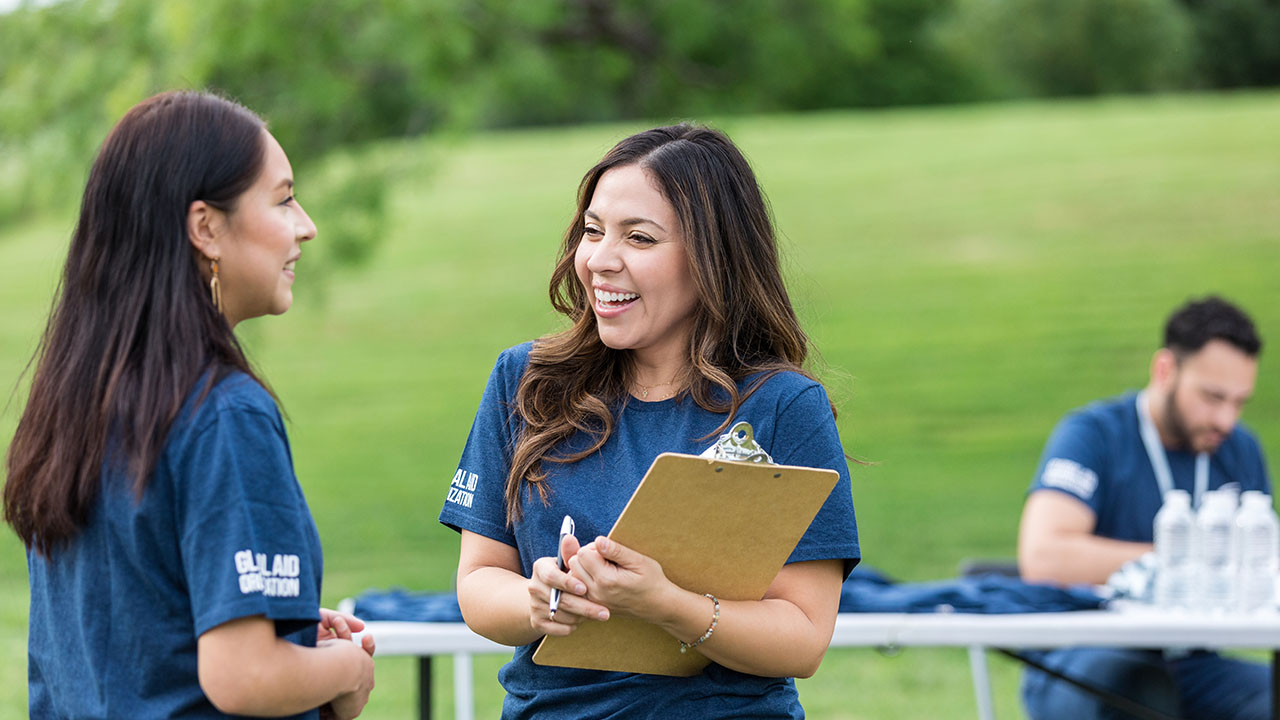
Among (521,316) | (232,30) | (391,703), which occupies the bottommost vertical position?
(391,703)

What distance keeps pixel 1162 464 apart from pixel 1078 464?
0.30 metres

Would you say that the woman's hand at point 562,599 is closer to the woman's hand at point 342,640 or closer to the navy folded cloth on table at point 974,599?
the woman's hand at point 342,640

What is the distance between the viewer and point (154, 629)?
185 centimetres

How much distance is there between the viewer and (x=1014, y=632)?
385cm

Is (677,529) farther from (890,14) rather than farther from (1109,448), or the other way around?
(890,14)

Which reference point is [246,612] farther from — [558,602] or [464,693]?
[464,693]

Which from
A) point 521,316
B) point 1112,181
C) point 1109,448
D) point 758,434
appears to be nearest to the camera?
point 758,434

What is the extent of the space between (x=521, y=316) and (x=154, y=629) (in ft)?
54.2

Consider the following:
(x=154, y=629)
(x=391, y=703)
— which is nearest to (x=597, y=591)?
(x=154, y=629)

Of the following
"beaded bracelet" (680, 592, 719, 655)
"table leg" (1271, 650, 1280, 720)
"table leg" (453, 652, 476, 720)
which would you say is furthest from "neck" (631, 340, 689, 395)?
"table leg" (1271, 650, 1280, 720)

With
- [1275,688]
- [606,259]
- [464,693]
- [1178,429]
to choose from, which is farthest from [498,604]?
[1178,429]

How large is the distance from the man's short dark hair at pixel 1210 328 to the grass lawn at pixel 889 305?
1287 millimetres

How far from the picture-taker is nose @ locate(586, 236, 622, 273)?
2.30 m

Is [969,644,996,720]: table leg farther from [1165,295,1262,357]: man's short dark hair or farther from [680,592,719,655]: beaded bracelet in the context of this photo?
[680,592,719,655]: beaded bracelet
